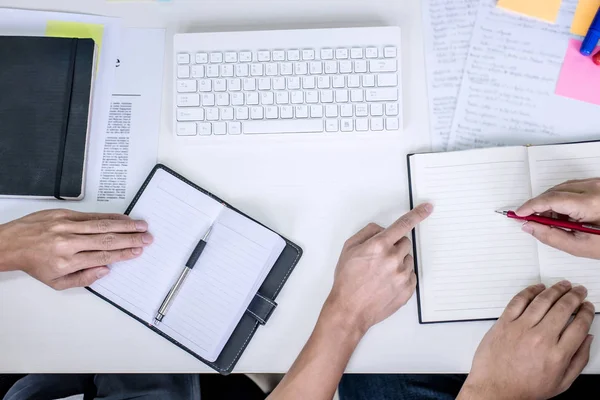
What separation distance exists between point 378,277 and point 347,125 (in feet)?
0.77

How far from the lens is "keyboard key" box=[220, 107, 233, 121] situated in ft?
2.75

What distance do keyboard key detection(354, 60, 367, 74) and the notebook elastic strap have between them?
443 millimetres

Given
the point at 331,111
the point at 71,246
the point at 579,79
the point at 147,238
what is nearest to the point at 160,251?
the point at 147,238

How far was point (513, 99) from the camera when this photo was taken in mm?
838

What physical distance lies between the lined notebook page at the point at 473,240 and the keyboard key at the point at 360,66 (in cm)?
18

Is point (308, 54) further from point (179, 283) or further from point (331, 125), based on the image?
point (179, 283)

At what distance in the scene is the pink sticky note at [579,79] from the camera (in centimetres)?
83

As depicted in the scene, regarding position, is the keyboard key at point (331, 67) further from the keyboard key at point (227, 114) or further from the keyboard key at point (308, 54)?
the keyboard key at point (227, 114)

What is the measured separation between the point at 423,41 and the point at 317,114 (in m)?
0.21

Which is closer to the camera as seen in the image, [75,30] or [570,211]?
[570,211]

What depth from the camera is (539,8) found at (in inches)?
Answer: 33.3

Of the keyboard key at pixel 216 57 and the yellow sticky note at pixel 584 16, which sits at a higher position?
the yellow sticky note at pixel 584 16

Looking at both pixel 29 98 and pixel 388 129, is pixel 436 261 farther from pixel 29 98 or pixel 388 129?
pixel 29 98

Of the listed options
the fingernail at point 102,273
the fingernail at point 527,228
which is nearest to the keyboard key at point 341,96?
the fingernail at point 527,228
